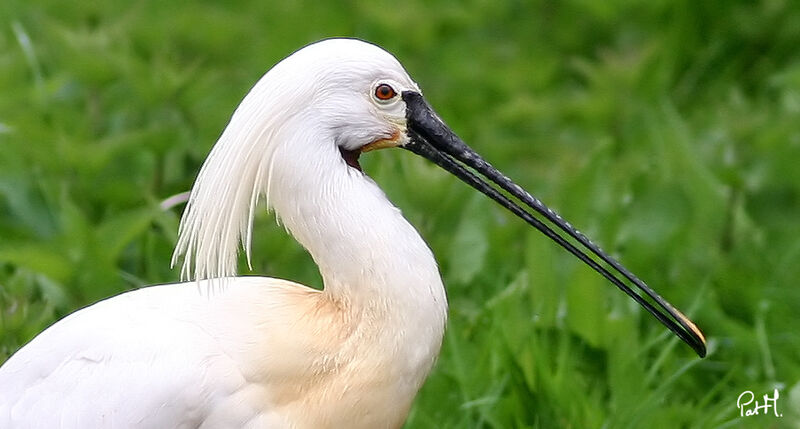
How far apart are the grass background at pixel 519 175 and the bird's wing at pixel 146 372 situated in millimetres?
892

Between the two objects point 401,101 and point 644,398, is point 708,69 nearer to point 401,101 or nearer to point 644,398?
point 644,398

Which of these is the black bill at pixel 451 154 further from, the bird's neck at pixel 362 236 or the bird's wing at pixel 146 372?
the bird's wing at pixel 146 372

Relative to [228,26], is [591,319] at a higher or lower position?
lower

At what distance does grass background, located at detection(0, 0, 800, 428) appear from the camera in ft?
15.2

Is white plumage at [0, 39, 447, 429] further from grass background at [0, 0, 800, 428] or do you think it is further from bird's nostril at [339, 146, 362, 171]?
grass background at [0, 0, 800, 428]

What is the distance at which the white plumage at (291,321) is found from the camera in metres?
3.42

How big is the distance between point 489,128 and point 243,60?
139cm

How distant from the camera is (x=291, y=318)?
3.53 metres

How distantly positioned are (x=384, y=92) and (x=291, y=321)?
1.90 feet

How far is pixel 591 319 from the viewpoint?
15.4 feet

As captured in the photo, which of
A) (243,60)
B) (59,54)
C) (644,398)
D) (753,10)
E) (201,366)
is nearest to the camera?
(201,366)

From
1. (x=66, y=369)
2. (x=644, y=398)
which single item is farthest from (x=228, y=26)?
(x=66, y=369)
